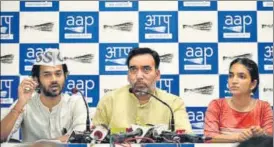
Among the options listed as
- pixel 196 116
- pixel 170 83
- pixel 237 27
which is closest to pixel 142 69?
pixel 170 83

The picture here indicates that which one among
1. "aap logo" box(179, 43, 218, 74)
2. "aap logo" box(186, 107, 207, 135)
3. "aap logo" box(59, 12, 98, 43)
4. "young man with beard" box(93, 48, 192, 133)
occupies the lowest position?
"aap logo" box(186, 107, 207, 135)

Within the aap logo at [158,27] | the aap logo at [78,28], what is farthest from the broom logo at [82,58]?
the aap logo at [158,27]

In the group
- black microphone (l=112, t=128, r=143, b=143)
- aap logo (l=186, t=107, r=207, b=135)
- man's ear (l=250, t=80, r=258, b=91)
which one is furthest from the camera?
aap logo (l=186, t=107, r=207, b=135)

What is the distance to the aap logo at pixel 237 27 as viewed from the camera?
3.58m

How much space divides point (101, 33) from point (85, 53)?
181 mm

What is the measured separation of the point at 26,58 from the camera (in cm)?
357

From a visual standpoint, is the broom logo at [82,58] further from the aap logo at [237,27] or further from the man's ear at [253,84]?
the man's ear at [253,84]

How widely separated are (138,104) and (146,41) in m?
0.90

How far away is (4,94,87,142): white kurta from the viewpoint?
269 cm

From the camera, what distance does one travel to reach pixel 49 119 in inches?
108

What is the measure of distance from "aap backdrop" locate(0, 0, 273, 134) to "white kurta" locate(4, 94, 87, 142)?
0.75m

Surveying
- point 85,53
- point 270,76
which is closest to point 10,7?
point 85,53

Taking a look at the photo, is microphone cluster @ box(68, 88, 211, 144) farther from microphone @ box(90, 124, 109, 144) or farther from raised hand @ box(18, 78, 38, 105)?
raised hand @ box(18, 78, 38, 105)

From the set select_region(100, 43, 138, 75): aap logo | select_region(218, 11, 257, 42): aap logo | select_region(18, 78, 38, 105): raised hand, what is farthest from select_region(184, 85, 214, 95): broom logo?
select_region(18, 78, 38, 105): raised hand
